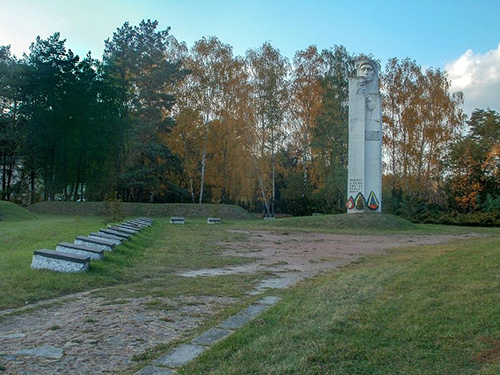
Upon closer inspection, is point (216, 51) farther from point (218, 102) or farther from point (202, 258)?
point (202, 258)

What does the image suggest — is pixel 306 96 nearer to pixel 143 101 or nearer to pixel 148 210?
pixel 143 101

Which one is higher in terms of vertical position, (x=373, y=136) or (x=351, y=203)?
(x=373, y=136)

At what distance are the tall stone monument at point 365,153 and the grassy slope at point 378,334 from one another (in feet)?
62.0

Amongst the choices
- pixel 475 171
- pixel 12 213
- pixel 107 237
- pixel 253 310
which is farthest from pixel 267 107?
pixel 253 310

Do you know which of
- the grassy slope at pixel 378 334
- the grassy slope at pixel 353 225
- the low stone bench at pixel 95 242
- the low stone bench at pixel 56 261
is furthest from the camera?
the grassy slope at pixel 353 225

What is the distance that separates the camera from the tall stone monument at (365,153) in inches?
954

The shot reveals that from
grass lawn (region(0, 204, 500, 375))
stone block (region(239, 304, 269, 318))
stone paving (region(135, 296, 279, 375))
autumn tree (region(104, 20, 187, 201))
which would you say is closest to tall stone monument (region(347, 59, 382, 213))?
autumn tree (region(104, 20, 187, 201))

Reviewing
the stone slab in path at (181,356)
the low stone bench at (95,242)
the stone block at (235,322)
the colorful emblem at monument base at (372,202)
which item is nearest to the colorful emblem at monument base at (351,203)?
the colorful emblem at monument base at (372,202)

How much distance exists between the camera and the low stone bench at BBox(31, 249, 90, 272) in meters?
6.54

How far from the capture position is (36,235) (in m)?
12.0

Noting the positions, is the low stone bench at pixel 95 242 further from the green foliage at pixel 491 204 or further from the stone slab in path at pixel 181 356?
the green foliage at pixel 491 204

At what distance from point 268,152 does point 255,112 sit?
306 centimetres

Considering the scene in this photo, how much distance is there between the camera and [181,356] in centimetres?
336

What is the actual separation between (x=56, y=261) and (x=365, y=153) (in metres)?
20.0
